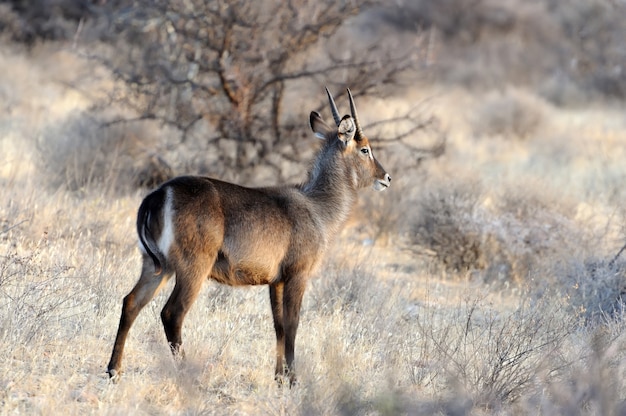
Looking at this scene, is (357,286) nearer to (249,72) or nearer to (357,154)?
(357,154)

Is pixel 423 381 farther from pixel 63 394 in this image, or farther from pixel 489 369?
pixel 63 394

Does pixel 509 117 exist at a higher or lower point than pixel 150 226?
lower

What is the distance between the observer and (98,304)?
7.61 meters

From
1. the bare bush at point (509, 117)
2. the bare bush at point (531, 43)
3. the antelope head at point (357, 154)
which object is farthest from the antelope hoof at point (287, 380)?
the bare bush at point (531, 43)

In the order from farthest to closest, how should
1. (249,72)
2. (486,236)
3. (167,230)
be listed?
1. (249,72)
2. (486,236)
3. (167,230)

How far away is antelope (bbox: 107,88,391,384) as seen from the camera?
19.6 ft

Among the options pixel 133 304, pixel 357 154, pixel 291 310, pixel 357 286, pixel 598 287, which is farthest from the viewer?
pixel 598 287

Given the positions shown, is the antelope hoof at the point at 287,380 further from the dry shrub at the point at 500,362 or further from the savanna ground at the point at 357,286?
the dry shrub at the point at 500,362

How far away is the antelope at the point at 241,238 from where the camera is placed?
599cm

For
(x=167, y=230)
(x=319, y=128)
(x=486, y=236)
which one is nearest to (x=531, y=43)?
(x=486, y=236)

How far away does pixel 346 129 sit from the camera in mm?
7500

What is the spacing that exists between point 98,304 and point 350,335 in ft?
7.00

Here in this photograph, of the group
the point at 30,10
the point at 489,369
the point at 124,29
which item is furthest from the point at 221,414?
the point at 30,10

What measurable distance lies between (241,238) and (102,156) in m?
8.03
